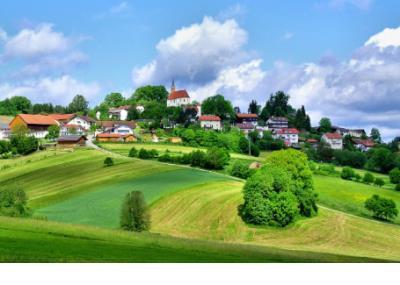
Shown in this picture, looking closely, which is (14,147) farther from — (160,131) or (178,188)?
(178,188)

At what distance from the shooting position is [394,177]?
94.4 m

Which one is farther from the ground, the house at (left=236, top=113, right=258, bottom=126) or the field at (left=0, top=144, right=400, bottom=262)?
the house at (left=236, top=113, right=258, bottom=126)

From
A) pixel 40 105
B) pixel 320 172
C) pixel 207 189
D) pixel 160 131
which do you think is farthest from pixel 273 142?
pixel 40 105

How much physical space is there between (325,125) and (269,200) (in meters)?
138

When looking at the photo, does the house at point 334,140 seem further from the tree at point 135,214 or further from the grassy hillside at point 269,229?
the tree at point 135,214

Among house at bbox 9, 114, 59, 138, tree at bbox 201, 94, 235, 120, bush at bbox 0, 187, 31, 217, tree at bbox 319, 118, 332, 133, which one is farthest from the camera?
tree at bbox 319, 118, 332, 133

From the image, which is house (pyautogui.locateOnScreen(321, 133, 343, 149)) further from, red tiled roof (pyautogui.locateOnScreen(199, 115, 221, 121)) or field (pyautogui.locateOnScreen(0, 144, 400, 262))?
field (pyautogui.locateOnScreen(0, 144, 400, 262))

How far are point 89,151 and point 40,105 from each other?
328ft

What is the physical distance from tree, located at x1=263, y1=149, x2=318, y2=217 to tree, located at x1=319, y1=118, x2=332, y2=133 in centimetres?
12453

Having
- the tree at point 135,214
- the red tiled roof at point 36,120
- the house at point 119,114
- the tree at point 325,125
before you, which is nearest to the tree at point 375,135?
the tree at point 325,125

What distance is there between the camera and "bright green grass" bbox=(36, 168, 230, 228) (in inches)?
2016

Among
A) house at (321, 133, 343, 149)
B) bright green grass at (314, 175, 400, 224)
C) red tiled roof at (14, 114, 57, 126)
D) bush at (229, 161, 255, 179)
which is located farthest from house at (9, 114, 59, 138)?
house at (321, 133, 343, 149)

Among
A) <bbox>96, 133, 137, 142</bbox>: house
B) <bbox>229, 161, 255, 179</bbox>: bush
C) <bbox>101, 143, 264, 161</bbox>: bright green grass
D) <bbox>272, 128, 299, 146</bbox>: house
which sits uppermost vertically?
<bbox>272, 128, 299, 146</bbox>: house

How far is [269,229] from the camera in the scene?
47375 millimetres
